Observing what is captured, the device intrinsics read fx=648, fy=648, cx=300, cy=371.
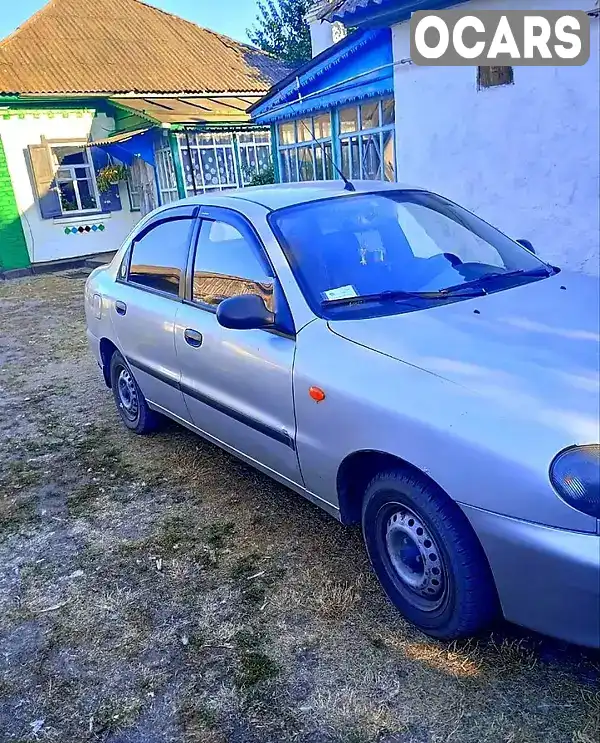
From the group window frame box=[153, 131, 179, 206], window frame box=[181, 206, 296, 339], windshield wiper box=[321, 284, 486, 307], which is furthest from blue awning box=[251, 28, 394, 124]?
windshield wiper box=[321, 284, 486, 307]

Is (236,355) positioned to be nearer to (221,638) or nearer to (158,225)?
(221,638)

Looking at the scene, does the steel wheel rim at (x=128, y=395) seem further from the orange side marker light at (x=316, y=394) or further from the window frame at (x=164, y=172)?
the window frame at (x=164, y=172)

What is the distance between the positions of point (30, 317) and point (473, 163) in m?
6.83

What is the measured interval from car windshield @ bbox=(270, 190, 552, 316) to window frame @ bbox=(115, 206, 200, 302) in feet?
2.35

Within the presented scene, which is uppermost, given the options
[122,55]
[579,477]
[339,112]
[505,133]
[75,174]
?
[122,55]

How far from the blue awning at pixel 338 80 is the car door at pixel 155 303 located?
5.18 meters

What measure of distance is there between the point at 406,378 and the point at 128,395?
3.01m

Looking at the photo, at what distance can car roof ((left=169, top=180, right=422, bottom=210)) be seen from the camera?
3.44 meters

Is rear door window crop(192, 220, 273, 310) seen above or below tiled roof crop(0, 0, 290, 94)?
below

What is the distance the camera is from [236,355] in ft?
10.5

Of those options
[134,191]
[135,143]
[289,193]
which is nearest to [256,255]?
[289,193]

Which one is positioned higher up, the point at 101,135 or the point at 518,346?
the point at 101,135

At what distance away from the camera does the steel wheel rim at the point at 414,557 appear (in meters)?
2.42

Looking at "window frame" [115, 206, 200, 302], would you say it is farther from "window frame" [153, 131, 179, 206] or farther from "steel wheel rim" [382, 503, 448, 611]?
"window frame" [153, 131, 179, 206]
